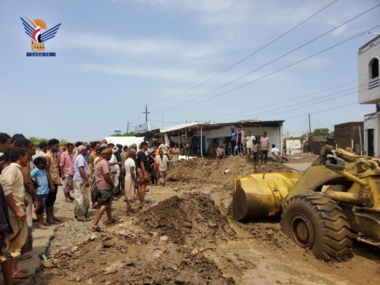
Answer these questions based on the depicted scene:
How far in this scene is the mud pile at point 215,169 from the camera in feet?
50.7

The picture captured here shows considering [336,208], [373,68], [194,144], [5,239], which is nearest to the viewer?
[5,239]

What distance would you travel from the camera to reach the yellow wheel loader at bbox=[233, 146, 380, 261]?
4.75 meters

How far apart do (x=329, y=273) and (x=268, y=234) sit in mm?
1718

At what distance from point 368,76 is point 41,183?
21.4 m

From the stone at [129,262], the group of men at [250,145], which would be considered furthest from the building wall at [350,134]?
the stone at [129,262]

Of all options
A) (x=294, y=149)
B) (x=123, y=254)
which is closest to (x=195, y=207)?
(x=123, y=254)

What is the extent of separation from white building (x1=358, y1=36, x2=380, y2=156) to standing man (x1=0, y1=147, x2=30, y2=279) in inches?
845

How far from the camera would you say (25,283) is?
13.4ft

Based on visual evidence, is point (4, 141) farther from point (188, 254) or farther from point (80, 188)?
point (188, 254)

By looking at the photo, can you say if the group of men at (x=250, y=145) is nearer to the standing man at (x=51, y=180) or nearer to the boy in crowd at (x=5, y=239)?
the standing man at (x=51, y=180)

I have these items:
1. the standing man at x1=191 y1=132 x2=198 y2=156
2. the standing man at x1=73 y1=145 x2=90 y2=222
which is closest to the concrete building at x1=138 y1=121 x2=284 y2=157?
the standing man at x1=191 y1=132 x2=198 y2=156

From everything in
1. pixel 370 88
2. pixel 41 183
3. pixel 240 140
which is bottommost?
pixel 41 183

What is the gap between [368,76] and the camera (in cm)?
2108

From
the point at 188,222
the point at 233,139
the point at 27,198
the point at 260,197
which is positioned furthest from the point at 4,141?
the point at 233,139
